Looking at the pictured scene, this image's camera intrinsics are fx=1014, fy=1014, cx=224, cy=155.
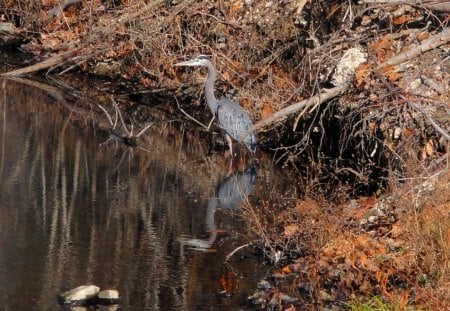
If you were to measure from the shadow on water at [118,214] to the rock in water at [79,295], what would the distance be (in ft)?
0.32

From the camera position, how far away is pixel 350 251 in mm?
8266

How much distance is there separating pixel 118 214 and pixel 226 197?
5.03 feet

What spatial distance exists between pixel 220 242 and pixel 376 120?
2.70 metres

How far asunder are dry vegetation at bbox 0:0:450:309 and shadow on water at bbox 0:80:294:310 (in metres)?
0.59

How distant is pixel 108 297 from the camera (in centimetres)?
753

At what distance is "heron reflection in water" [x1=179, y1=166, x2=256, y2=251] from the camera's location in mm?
9383

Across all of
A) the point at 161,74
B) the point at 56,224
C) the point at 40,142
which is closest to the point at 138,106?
the point at 161,74

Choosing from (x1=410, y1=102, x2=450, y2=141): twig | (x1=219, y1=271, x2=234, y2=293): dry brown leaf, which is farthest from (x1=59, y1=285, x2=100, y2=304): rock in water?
(x1=410, y1=102, x2=450, y2=141): twig

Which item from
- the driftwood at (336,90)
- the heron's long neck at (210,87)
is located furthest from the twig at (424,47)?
the heron's long neck at (210,87)

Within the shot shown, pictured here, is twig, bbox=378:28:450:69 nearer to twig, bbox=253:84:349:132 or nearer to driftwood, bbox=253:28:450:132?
driftwood, bbox=253:28:450:132

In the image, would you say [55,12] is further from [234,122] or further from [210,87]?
[234,122]

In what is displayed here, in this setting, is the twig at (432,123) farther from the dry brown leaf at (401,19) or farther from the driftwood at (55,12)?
the driftwood at (55,12)

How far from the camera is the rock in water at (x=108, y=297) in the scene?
752cm

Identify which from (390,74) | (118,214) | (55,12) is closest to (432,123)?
(390,74)
